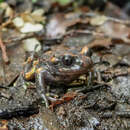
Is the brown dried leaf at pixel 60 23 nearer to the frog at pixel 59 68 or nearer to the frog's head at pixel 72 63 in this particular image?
the frog at pixel 59 68

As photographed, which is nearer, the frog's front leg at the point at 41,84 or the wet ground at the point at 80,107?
the wet ground at the point at 80,107

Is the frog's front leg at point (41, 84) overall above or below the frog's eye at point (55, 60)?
below

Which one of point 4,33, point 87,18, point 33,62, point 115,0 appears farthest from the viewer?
point 115,0

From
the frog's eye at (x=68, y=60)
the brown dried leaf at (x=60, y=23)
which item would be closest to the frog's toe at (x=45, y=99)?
the frog's eye at (x=68, y=60)

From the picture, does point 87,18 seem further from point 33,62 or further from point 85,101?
point 85,101

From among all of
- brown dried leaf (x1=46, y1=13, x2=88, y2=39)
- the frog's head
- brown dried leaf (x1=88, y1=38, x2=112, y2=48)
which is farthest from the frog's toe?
brown dried leaf (x1=46, y1=13, x2=88, y2=39)

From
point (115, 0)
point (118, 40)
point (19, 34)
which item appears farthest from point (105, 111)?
point (115, 0)

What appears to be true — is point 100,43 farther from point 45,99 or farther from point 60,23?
point 45,99
